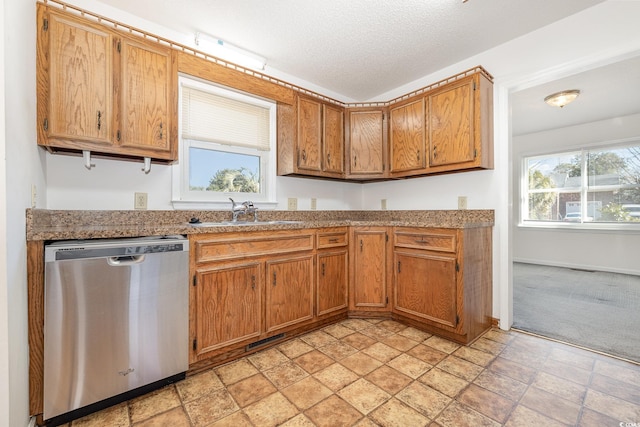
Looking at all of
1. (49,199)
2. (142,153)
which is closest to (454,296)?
(142,153)

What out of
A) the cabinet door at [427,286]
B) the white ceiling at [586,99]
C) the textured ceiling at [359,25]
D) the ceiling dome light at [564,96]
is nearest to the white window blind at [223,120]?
the textured ceiling at [359,25]

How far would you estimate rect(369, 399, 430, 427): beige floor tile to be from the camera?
1330mm

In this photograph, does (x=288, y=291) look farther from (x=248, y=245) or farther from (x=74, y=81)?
(x=74, y=81)

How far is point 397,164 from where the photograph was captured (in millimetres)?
3000

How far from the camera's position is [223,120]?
258 centimetres

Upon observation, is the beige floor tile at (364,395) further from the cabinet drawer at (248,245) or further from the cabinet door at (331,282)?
the cabinet drawer at (248,245)

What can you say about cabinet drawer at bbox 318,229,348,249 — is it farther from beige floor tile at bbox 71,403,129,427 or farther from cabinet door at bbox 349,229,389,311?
beige floor tile at bbox 71,403,129,427

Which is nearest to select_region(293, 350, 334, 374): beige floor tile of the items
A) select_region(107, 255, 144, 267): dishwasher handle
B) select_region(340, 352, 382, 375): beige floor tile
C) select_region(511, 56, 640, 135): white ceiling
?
select_region(340, 352, 382, 375): beige floor tile

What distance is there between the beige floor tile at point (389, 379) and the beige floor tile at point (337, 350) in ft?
0.93

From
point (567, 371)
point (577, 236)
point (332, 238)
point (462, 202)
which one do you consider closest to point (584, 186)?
point (577, 236)

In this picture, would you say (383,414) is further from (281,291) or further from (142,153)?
(142,153)

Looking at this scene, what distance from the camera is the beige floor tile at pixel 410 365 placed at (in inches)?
69.4

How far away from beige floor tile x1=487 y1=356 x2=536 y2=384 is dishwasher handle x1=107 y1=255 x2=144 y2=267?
2256 millimetres

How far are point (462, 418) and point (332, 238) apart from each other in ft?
5.04
